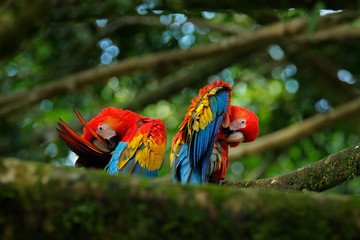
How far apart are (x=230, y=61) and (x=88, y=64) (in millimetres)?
2303

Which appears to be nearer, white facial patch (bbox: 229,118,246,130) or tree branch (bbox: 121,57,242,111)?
white facial patch (bbox: 229,118,246,130)

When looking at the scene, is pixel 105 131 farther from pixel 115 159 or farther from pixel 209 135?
pixel 209 135

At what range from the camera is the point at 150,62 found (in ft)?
19.2

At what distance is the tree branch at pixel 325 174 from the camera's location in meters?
2.59

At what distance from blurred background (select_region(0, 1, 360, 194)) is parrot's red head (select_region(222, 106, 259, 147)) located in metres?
2.48

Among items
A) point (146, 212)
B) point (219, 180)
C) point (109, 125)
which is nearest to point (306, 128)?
point (219, 180)

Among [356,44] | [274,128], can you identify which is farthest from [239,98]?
[356,44]

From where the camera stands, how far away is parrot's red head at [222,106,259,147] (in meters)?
3.50

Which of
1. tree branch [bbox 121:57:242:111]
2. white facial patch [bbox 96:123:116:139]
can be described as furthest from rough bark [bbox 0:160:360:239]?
tree branch [bbox 121:57:242:111]

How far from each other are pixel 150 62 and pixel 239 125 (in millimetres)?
2586

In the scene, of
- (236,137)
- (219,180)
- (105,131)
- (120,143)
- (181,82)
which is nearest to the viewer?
(219,180)

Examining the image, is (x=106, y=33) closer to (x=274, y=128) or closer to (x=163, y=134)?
(x=274, y=128)

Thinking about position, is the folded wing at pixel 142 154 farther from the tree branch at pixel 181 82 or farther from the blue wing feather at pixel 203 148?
the tree branch at pixel 181 82

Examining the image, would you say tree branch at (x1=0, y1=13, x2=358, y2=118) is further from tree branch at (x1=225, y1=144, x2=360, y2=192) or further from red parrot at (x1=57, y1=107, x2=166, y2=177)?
tree branch at (x1=225, y1=144, x2=360, y2=192)
